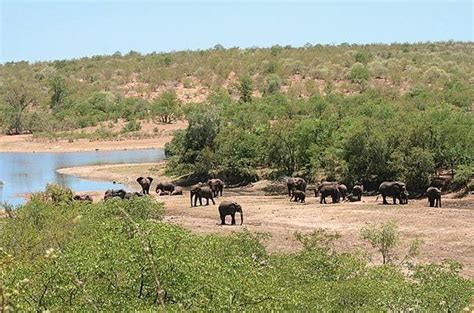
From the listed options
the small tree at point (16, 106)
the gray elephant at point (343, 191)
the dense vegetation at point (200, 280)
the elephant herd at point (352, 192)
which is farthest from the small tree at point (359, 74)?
the dense vegetation at point (200, 280)

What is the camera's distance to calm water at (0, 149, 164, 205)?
2119 inches

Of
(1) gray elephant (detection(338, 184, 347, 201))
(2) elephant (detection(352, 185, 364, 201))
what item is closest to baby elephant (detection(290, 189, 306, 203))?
(1) gray elephant (detection(338, 184, 347, 201))

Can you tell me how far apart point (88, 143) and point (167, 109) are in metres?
12.0

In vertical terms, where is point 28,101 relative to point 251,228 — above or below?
above

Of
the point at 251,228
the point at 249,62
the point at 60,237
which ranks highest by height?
the point at 249,62

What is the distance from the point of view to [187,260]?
13156 millimetres

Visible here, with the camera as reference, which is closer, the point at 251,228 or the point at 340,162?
the point at 251,228

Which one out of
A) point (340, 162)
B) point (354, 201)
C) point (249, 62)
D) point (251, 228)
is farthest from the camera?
point (249, 62)

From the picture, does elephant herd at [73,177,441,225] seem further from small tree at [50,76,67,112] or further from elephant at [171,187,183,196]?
small tree at [50,76,67,112]

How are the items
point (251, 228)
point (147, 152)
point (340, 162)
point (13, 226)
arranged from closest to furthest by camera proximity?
point (13, 226), point (251, 228), point (340, 162), point (147, 152)

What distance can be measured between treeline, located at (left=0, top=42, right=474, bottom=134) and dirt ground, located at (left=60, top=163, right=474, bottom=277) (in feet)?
105

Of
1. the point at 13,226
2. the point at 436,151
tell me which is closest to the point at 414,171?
the point at 436,151

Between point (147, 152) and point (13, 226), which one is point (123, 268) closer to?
point (13, 226)

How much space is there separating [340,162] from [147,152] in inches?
1339
